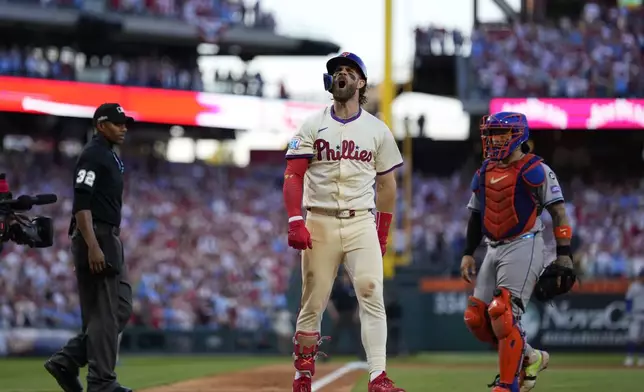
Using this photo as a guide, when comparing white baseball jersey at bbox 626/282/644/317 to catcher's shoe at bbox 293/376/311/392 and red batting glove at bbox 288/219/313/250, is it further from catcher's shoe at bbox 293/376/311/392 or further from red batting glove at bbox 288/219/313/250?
red batting glove at bbox 288/219/313/250

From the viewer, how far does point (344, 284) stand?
18.8m

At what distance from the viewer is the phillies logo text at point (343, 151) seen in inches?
298

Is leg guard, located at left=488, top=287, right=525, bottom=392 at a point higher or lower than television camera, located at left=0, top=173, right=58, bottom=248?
lower

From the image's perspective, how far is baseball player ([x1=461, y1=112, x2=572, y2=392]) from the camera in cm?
787

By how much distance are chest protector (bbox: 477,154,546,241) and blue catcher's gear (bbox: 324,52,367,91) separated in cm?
129

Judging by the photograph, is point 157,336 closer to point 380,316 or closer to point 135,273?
point 135,273

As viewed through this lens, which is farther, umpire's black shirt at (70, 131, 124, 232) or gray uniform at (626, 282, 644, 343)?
gray uniform at (626, 282, 644, 343)

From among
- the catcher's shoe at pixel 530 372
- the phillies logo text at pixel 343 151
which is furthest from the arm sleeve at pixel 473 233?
the phillies logo text at pixel 343 151

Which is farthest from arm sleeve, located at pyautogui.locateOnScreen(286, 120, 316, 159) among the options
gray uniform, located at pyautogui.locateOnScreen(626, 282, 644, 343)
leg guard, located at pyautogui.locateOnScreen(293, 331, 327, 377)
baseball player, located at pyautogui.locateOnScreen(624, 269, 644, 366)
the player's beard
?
gray uniform, located at pyautogui.locateOnScreen(626, 282, 644, 343)

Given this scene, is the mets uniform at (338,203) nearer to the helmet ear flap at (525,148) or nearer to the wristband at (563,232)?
the helmet ear flap at (525,148)

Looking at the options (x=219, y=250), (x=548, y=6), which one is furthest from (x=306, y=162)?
(x=548, y=6)

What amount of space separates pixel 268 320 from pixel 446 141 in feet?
46.6

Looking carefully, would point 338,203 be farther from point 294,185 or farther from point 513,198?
point 513,198

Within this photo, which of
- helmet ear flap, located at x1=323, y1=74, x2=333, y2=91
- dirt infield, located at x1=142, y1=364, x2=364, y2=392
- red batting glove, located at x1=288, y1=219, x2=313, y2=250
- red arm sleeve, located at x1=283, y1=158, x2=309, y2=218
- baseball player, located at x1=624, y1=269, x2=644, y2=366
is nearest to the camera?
red batting glove, located at x1=288, y1=219, x2=313, y2=250
